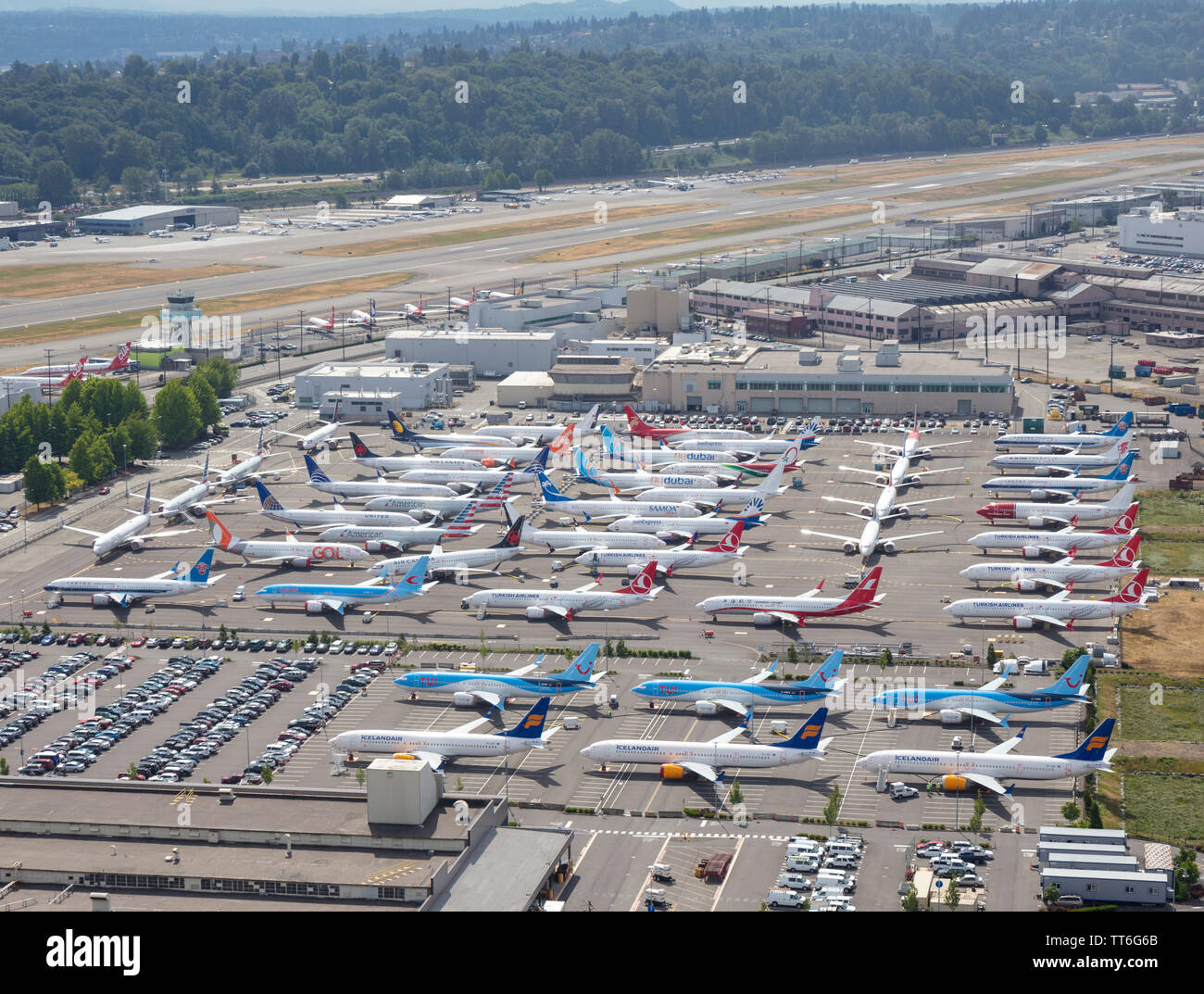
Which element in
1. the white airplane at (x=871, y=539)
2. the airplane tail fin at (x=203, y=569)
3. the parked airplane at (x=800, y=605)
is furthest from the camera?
the white airplane at (x=871, y=539)

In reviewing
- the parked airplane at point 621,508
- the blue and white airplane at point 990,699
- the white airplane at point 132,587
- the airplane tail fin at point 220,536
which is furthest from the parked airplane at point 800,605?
the airplane tail fin at point 220,536

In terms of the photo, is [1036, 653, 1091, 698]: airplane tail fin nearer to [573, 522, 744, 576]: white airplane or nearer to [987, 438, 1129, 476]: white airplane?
[573, 522, 744, 576]: white airplane

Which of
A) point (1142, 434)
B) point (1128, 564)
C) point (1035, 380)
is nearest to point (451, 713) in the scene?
point (1128, 564)

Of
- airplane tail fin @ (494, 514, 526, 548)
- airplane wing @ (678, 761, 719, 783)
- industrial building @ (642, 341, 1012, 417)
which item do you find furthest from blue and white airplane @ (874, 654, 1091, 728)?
industrial building @ (642, 341, 1012, 417)

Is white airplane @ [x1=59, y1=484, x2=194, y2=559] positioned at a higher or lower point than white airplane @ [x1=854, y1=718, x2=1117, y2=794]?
higher

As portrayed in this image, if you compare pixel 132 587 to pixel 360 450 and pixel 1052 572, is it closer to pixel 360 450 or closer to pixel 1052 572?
pixel 360 450

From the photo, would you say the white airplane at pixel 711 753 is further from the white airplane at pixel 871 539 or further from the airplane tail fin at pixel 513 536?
the white airplane at pixel 871 539

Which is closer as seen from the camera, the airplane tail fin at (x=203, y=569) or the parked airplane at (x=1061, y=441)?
the airplane tail fin at (x=203, y=569)
